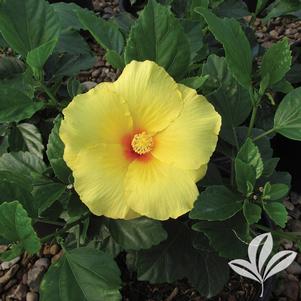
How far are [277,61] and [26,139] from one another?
0.65 metres

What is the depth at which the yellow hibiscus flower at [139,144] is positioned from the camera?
75cm

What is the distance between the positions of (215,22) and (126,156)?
0.29m

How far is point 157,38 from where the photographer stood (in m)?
0.88

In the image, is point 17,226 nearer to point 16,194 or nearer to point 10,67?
point 16,194

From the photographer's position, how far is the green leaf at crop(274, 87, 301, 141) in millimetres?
933

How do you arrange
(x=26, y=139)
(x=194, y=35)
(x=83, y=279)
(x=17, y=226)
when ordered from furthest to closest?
(x=26, y=139), (x=194, y=35), (x=83, y=279), (x=17, y=226)

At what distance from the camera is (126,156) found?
2.61ft

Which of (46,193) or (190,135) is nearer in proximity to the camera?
(190,135)

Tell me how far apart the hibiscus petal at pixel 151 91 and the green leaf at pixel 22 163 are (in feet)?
0.93

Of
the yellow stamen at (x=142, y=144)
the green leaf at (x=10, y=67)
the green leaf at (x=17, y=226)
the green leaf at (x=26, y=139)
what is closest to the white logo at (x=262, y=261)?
the yellow stamen at (x=142, y=144)

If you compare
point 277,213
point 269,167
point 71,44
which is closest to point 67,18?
point 71,44

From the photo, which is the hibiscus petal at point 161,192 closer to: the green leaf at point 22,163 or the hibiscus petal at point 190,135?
the hibiscus petal at point 190,135

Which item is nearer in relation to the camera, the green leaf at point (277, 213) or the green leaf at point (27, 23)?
the green leaf at point (277, 213)

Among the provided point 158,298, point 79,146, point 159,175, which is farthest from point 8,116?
point 158,298
